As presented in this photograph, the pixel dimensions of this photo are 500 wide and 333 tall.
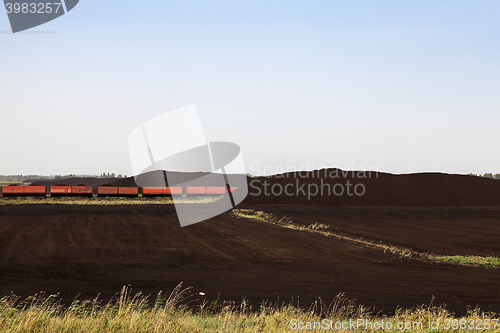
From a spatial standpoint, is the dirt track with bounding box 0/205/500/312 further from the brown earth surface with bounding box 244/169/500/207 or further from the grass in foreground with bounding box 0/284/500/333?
the brown earth surface with bounding box 244/169/500/207

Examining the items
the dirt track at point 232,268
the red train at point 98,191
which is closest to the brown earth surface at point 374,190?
the red train at point 98,191

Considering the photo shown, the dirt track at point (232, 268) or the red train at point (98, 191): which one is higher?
the red train at point (98, 191)

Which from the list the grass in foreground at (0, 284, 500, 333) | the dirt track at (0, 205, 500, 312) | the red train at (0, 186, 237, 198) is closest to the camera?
the grass in foreground at (0, 284, 500, 333)

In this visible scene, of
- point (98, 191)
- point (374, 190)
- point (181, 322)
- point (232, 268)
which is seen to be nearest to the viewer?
point (181, 322)

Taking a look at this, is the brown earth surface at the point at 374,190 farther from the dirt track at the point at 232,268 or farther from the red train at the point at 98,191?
the dirt track at the point at 232,268

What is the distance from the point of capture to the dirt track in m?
11.2

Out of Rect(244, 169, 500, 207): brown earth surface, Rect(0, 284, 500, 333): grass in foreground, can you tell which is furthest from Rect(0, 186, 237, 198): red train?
Rect(0, 284, 500, 333): grass in foreground

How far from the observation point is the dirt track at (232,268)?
11.2 metres

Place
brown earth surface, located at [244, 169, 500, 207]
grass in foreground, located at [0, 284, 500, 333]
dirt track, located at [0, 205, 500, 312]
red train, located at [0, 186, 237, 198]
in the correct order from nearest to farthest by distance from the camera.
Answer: grass in foreground, located at [0, 284, 500, 333] → dirt track, located at [0, 205, 500, 312] → red train, located at [0, 186, 237, 198] → brown earth surface, located at [244, 169, 500, 207]

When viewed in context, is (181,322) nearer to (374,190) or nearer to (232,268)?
(232,268)

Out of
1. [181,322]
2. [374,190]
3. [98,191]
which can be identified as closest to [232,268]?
[181,322]

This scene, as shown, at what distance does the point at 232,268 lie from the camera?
1450cm

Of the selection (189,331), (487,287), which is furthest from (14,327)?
(487,287)

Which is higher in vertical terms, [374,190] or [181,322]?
[181,322]
